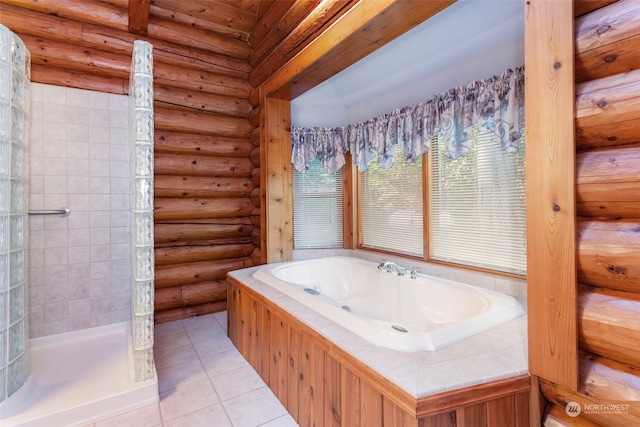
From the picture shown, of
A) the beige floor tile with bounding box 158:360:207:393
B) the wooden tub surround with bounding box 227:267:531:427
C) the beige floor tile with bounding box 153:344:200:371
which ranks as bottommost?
the beige floor tile with bounding box 158:360:207:393

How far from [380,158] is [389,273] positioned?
3.75ft

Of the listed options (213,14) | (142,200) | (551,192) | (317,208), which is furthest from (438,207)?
(213,14)

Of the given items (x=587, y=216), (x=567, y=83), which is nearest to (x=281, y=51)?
(x=567, y=83)

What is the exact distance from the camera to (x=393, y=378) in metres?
1.10

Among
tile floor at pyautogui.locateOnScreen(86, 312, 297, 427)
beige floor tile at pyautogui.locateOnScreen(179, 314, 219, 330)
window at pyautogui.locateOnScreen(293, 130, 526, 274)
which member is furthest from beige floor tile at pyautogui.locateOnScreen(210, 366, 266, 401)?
window at pyautogui.locateOnScreen(293, 130, 526, 274)

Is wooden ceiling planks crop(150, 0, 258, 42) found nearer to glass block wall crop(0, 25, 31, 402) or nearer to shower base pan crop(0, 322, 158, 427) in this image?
glass block wall crop(0, 25, 31, 402)

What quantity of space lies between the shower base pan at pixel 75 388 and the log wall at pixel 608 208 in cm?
223

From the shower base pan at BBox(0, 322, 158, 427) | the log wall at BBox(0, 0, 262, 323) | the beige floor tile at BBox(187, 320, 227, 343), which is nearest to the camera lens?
the shower base pan at BBox(0, 322, 158, 427)

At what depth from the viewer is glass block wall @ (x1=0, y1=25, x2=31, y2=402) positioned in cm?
165

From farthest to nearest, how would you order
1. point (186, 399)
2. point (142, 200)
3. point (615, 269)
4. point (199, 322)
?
point (199, 322)
point (186, 399)
point (142, 200)
point (615, 269)

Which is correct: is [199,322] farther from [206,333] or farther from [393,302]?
[393,302]

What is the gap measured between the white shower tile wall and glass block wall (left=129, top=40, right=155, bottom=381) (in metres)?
1.27

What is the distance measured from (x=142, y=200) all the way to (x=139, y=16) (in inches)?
75.4

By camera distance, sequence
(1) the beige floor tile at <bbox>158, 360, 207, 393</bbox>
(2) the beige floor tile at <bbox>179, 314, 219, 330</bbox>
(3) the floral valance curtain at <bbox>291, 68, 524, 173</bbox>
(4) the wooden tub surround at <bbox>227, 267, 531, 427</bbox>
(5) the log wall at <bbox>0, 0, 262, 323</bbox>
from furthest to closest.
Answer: (2) the beige floor tile at <bbox>179, 314, 219, 330</bbox>
(5) the log wall at <bbox>0, 0, 262, 323</bbox>
(1) the beige floor tile at <bbox>158, 360, 207, 393</bbox>
(3) the floral valance curtain at <bbox>291, 68, 524, 173</bbox>
(4) the wooden tub surround at <bbox>227, 267, 531, 427</bbox>
